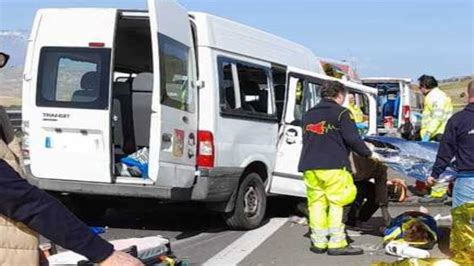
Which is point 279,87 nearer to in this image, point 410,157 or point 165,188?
point 410,157

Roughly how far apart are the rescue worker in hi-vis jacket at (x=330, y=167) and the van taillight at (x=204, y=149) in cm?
100

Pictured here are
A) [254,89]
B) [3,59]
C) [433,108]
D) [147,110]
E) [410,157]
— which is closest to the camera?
[3,59]

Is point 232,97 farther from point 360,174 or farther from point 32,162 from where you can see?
point 32,162

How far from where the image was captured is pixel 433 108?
11.6 metres

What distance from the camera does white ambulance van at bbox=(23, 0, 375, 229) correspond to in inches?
287

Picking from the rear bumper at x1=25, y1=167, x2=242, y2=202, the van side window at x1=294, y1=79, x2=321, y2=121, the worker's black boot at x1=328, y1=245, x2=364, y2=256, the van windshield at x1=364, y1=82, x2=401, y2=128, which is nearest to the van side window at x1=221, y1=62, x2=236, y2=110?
the rear bumper at x1=25, y1=167, x2=242, y2=202

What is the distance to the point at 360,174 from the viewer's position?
8156 mm

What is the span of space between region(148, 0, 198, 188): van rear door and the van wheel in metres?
0.93

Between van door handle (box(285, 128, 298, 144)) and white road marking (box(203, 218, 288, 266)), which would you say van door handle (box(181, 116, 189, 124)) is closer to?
white road marking (box(203, 218, 288, 266))

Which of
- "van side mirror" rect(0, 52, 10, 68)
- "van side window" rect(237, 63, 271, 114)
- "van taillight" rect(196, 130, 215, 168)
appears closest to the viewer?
"van side mirror" rect(0, 52, 10, 68)

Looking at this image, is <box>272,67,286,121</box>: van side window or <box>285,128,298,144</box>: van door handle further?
<box>272,67,286,121</box>: van side window

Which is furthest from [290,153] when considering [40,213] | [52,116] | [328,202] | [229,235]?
[40,213]

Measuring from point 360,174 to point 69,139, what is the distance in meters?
3.19

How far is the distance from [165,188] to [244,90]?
1.84 m
